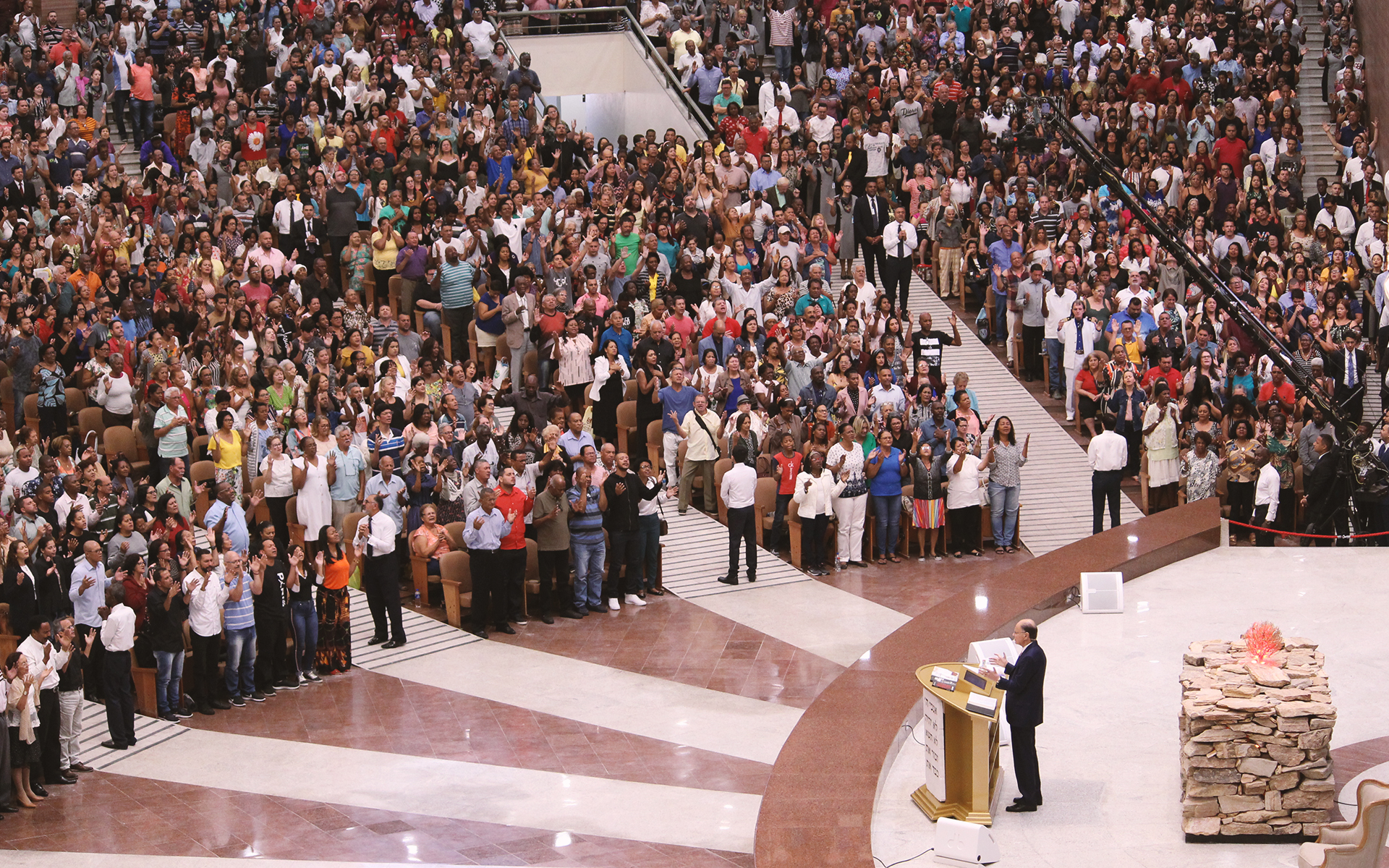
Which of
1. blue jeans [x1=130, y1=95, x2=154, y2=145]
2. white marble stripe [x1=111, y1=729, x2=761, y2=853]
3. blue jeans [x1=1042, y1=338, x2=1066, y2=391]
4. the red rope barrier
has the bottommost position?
Result: white marble stripe [x1=111, y1=729, x2=761, y2=853]

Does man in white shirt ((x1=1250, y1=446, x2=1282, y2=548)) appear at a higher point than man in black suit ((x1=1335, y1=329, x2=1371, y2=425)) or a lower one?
lower

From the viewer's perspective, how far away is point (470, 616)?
590 inches

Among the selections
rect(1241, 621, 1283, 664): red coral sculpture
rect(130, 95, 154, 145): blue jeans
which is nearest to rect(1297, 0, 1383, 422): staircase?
rect(1241, 621, 1283, 664): red coral sculpture

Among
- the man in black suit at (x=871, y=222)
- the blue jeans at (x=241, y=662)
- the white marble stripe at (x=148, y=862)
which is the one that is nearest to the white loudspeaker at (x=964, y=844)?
the white marble stripe at (x=148, y=862)

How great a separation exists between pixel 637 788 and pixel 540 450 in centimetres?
516

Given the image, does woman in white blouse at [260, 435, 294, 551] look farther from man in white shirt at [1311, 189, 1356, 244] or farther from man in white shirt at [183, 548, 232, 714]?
man in white shirt at [1311, 189, 1356, 244]

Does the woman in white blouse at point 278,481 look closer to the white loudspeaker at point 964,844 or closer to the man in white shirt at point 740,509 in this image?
the man in white shirt at point 740,509

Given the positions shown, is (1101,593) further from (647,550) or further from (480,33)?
(480,33)

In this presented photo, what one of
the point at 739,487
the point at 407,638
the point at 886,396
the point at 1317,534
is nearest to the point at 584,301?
the point at 886,396

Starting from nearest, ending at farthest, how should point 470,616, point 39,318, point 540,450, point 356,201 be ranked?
point 470,616 < point 540,450 < point 39,318 < point 356,201

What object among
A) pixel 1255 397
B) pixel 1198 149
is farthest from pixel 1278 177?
pixel 1255 397

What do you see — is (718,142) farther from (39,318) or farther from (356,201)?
(39,318)

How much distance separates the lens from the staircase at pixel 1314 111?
925 inches

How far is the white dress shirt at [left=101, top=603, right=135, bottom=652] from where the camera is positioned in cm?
1238
